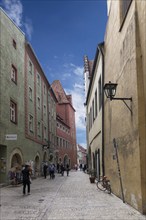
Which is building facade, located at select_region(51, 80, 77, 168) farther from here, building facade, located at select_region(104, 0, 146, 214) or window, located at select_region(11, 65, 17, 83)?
building facade, located at select_region(104, 0, 146, 214)

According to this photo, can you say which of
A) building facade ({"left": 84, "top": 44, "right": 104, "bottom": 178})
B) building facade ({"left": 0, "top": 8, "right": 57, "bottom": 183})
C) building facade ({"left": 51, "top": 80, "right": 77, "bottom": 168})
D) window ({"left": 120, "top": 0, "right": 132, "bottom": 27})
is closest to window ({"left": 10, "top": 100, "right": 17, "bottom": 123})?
building facade ({"left": 0, "top": 8, "right": 57, "bottom": 183})

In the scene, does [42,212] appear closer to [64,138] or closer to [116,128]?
[116,128]

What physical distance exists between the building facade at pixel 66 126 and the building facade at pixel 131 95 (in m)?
48.2

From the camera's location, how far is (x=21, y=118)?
92.0 feet

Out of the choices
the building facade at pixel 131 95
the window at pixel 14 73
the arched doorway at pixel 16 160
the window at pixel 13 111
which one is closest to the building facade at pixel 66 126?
the arched doorway at pixel 16 160

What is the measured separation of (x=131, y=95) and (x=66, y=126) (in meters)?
57.5

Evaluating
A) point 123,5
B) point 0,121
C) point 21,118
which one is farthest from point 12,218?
point 21,118

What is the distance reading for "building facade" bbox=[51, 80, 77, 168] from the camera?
211 feet

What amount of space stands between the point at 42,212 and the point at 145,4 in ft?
23.1

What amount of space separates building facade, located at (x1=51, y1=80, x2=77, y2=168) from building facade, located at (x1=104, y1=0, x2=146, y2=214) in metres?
48.2

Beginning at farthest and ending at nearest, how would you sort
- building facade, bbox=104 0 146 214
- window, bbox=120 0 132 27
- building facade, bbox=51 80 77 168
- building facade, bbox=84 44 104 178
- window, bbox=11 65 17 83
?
1. building facade, bbox=51 80 77 168
2. window, bbox=11 65 17 83
3. building facade, bbox=84 44 104 178
4. window, bbox=120 0 132 27
5. building facade, bbox=104 0 146 214

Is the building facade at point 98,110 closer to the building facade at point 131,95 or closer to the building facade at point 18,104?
the building facade at point 18,104

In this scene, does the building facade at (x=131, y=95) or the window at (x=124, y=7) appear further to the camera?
the window at (x=124, y=7)

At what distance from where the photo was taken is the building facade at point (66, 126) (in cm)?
6426
